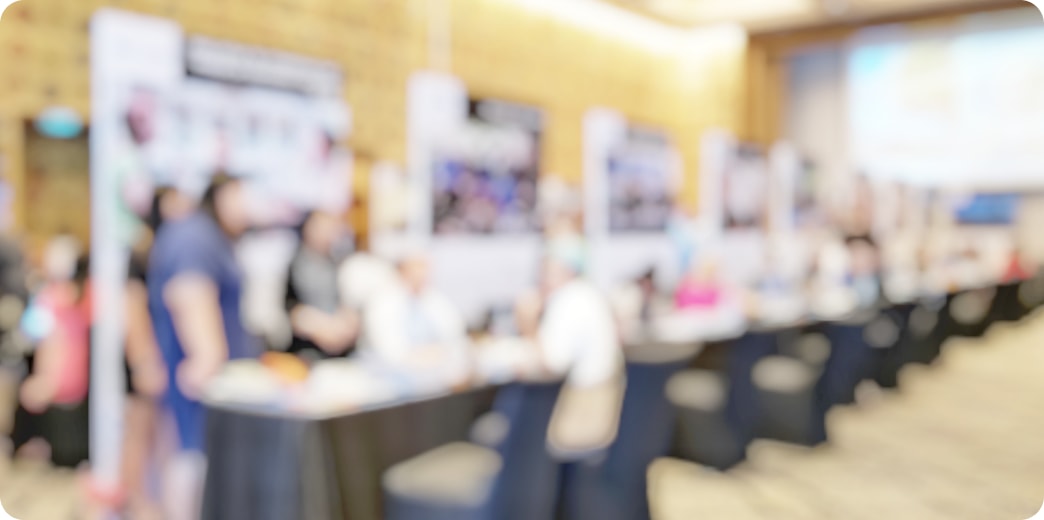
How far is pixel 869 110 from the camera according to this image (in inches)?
481

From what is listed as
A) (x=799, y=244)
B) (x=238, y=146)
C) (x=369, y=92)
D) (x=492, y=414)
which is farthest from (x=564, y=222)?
(x=799, y=244)

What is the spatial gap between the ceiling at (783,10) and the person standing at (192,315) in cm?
592

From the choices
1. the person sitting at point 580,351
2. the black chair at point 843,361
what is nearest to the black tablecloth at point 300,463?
the person sitting at point 580,351

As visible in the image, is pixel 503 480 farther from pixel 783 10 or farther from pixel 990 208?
pixel 990 208

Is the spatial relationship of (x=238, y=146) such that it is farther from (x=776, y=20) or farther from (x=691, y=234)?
(x=776, y=20)

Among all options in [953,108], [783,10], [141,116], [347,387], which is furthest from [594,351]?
[953,108]

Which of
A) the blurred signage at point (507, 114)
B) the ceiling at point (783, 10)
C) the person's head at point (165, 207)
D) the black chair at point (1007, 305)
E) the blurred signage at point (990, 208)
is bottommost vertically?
the black chair at point (1007, 305)

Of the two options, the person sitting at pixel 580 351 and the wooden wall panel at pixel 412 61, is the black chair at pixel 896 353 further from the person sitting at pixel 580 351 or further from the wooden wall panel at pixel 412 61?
the person sitting at pixel 580 351

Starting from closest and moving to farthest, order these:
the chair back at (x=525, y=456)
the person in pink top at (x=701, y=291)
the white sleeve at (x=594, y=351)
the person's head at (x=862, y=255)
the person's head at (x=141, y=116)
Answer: the chair back at (x=525, y=456)
the white sleeve at (x=594, y=351)
the person's head at (x=141, y=116)
the person in pink top at (x=701, y=291)
the person's head at (x=862, y=255)

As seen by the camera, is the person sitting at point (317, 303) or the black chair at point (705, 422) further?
the black chair at point (705, 422)

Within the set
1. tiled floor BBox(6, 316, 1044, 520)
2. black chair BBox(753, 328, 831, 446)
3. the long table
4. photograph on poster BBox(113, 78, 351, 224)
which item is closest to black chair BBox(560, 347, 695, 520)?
tiled floor BBox(6, 316, 1044, 520)

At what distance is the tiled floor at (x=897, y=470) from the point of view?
14.0 feet

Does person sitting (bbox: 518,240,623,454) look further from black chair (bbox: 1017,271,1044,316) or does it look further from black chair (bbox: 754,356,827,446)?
black chair (bbox: 1017,271,1044,316)

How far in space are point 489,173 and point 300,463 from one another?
408 centimetres
